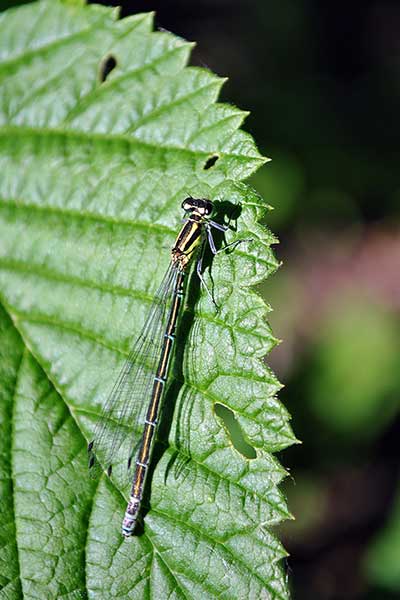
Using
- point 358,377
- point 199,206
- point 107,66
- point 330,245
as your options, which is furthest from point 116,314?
point 330,245

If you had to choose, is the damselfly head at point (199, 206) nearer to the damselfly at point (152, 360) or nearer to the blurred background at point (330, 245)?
the damselfly at point (152, 360)

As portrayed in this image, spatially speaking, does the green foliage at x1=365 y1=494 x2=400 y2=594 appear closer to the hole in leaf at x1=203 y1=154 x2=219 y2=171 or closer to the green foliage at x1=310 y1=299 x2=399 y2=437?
the green foliage at x1=310 y1=299 x2=399 y2=437

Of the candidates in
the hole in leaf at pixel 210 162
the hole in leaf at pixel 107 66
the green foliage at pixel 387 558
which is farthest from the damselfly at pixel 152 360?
the green foliage at pixel 387 558

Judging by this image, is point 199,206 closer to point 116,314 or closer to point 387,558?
point 116,314

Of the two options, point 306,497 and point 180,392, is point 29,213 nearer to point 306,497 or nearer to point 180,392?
point 180,392

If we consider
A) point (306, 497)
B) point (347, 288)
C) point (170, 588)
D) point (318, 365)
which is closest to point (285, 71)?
point (347, 288)

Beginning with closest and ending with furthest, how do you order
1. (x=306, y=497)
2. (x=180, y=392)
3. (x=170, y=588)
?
(x=170, y=588), (x=180, y=392), (x=306, y=497)

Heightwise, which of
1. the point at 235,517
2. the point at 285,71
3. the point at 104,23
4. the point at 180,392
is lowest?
the point at 235,517

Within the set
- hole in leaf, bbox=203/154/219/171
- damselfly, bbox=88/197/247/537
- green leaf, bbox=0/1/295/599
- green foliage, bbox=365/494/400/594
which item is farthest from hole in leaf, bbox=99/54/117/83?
green foliage, bbox=365/494/400/594
